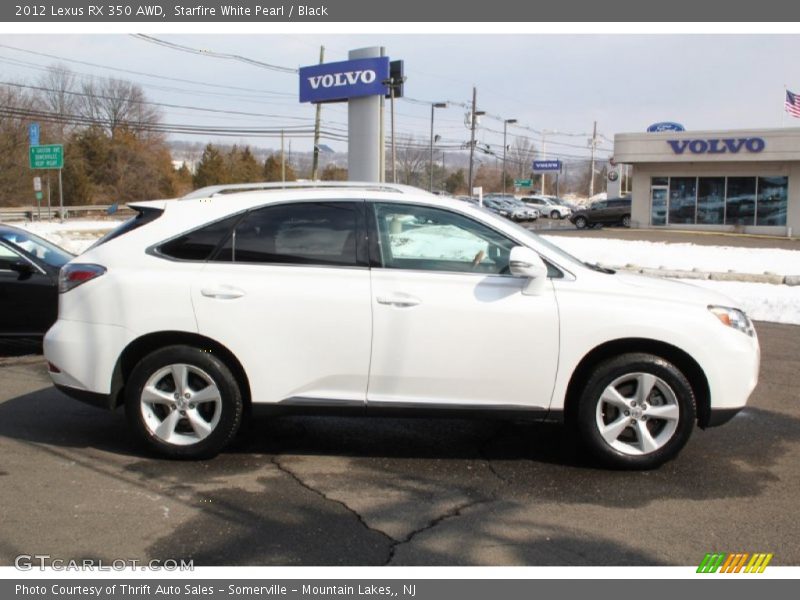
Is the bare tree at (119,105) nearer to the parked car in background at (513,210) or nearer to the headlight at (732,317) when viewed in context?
the parked car in background at (513,210)

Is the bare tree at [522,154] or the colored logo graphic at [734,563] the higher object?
the bare tree at [522,154]

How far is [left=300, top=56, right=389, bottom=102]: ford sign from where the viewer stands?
26684 mm

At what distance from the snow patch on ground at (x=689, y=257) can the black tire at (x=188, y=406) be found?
13.9 m

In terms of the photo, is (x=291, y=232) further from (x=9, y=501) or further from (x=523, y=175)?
(x=523, y=175)

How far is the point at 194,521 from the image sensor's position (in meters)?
4.10

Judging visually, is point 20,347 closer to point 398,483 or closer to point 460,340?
point 398,483

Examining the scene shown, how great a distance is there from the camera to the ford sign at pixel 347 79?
26684 millimetres

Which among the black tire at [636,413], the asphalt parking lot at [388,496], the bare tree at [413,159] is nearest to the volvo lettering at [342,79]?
the asphalt parking lot at [388,496]

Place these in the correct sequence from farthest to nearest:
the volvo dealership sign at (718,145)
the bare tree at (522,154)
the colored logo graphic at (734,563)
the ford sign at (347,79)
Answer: the bare tree at (522,154), the volvo dealership sign at (718,145), the ford sign at (347,79), the colored logo graphic at (734,563)

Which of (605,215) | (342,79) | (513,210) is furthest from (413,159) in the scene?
(342,79)

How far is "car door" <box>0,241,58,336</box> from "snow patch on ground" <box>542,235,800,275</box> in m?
13.0

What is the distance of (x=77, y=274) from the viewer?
5039 mm
